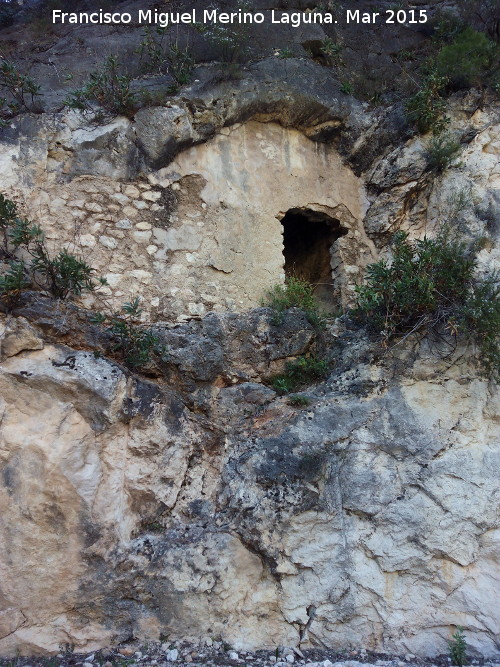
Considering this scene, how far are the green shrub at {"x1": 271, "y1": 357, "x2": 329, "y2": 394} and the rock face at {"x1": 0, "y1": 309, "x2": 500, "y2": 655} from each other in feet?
1.09

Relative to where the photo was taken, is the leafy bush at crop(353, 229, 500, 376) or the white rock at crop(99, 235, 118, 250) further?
the white rock at crop(99, 235, 118, 250)

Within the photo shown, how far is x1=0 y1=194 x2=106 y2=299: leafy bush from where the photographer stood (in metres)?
4.65

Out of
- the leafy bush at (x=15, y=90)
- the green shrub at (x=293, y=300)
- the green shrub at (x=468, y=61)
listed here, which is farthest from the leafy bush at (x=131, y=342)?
the green shrub at (x=468, y=61)

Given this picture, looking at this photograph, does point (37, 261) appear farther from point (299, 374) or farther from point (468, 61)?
point (468, 61)

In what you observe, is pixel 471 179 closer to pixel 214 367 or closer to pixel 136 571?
pixel 214 367

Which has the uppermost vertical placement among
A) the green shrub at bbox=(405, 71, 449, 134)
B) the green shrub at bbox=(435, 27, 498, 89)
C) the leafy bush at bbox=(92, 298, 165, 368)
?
the green shrub at bbox=(435, 27, 498, 89)

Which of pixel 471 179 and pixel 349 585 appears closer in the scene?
pixel 349 585

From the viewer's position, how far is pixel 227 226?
5711mm

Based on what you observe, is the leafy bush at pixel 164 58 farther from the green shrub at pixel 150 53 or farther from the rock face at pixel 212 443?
the rock face at pixel 212 443

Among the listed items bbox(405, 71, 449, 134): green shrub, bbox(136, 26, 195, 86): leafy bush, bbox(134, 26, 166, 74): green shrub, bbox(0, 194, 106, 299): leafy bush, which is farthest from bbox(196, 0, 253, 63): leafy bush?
bbox(0, 194, 106, 299): leafy bush

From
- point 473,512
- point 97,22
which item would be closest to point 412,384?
point 473,512

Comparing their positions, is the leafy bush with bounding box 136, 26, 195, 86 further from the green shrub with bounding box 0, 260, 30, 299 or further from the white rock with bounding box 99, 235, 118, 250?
the green shrub with bounding box 0, 260, 30, 299

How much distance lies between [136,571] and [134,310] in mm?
2096

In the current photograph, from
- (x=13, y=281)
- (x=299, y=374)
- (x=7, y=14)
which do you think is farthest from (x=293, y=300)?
(x=7, y=14)
